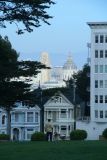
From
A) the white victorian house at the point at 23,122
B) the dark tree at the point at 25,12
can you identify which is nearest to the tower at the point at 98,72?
the white victorian house at the point at 23,122

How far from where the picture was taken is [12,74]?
48.6m

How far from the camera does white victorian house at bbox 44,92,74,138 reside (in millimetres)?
99500

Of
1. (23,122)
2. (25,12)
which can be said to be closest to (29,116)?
(23,122)

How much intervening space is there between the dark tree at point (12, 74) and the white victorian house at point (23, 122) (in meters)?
42.6

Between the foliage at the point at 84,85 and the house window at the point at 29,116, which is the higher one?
the foliage at the point at 84,85

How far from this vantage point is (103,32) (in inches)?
3878

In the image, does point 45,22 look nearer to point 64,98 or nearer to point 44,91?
point 44,91

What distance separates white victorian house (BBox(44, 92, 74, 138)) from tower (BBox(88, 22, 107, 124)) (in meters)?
4.14

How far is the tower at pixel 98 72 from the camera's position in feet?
323

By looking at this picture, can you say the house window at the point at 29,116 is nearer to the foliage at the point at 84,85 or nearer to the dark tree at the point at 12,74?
the foliage at the point at 84,85

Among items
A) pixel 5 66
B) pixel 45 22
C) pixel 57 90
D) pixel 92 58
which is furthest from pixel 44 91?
pixel 92 58

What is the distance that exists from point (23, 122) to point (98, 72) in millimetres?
16016

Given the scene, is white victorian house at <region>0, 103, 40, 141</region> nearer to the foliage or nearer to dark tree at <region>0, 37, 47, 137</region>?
the foliage

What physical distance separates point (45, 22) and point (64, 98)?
2881 inches
